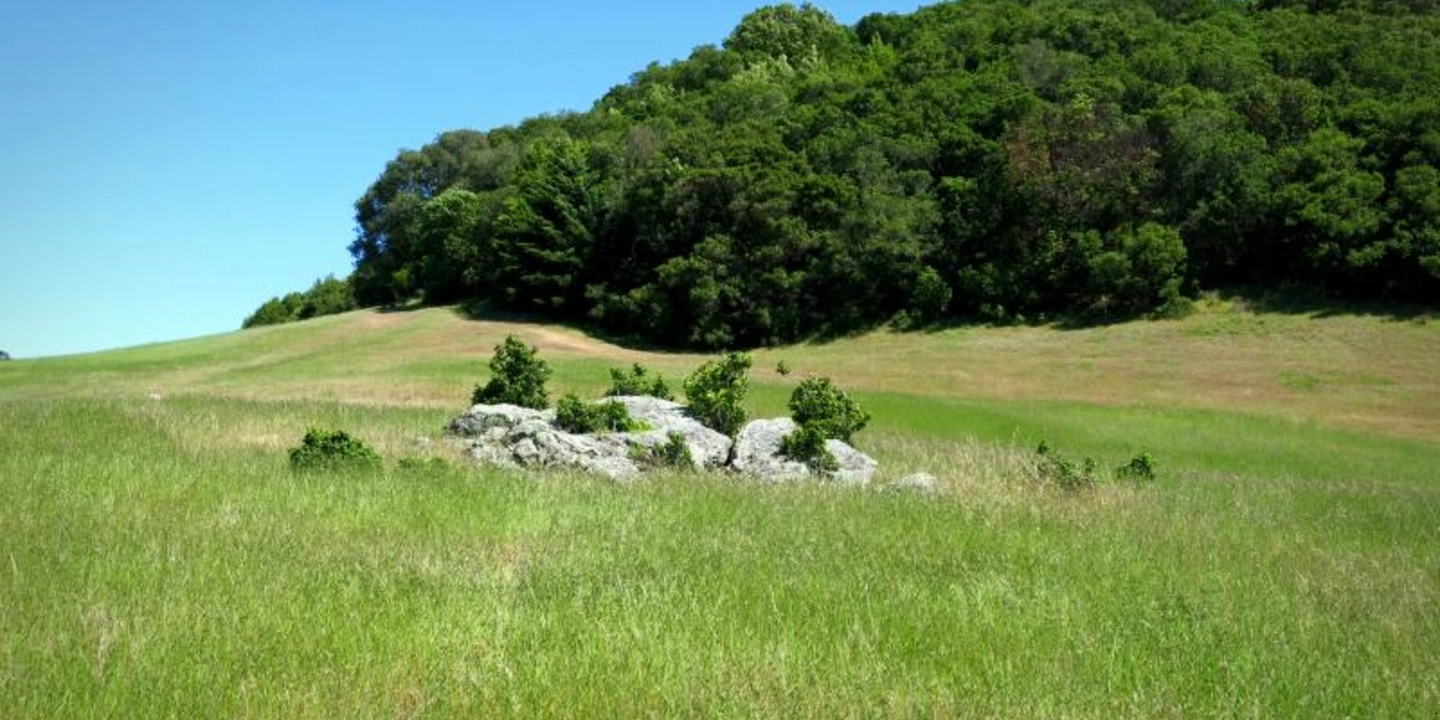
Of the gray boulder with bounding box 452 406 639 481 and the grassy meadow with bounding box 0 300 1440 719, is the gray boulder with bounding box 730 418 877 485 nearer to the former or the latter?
the grassy meadow with bounding box 0 300 1440 719

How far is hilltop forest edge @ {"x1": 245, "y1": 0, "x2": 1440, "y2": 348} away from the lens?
60.8m

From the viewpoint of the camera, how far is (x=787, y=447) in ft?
57.6

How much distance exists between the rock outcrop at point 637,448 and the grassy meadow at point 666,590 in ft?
2.97

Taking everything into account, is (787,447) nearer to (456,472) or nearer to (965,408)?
(456,472)

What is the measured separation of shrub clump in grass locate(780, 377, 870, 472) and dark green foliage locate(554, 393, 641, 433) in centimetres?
307

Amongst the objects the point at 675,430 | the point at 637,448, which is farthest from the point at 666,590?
the point at 675,430

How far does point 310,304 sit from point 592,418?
95432 mm

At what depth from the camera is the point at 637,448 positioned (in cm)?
1705

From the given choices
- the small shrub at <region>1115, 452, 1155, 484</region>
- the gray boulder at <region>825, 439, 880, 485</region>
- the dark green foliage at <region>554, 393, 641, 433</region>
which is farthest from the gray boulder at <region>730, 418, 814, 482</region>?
the small shrub at <region>1115, 452, 1155, 484</region>

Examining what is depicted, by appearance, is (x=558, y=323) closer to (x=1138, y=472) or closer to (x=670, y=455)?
(x=670, y=455)

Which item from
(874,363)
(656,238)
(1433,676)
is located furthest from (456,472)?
(656,238)

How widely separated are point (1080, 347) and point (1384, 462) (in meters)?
26.9

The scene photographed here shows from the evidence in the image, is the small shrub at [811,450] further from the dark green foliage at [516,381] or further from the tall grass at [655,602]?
the dark green foliage at [516,381]

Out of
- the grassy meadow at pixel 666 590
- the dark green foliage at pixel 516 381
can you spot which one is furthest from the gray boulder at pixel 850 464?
the dark green foliage at pixel 516 381
